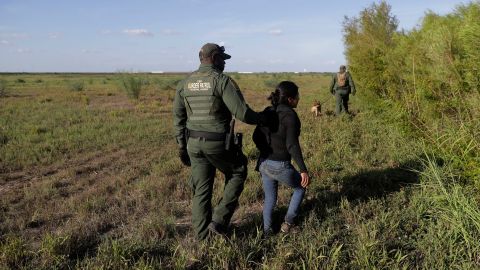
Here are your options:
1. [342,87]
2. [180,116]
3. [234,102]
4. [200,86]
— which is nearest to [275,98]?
[234,102]

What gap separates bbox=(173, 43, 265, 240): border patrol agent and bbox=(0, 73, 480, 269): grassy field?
31cm

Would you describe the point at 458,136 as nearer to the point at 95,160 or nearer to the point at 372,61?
the point at 95,160

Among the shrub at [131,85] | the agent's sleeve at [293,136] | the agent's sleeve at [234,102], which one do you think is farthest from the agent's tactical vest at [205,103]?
the shrub at [131,85]

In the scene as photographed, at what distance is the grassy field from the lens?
3664mm

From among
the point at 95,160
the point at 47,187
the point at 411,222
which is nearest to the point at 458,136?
the point at 411,222

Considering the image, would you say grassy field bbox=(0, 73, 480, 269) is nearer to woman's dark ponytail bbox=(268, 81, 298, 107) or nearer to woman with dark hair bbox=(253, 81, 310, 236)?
woman with dark hair bbox=(253, 81, 310, 236)

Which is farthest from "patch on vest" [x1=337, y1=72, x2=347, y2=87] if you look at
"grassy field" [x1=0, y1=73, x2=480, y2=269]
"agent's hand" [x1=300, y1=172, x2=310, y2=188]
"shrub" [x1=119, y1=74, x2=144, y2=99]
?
"shrub" [x1=119, y1=74, x2=144, y2=99]

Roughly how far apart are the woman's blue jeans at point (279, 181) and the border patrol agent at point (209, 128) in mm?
256

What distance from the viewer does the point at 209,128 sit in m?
3.89

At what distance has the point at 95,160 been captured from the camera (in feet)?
29.0

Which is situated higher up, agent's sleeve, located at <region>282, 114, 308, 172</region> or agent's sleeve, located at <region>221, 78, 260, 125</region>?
agent's sleeve, located at <region>221, 78, 260, 125</region>

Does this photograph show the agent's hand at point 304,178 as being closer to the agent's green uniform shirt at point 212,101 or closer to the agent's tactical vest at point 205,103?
the agent's green uniform shirt at point 212,101

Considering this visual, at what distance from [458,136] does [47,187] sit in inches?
230

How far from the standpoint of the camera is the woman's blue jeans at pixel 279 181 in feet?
13.3
